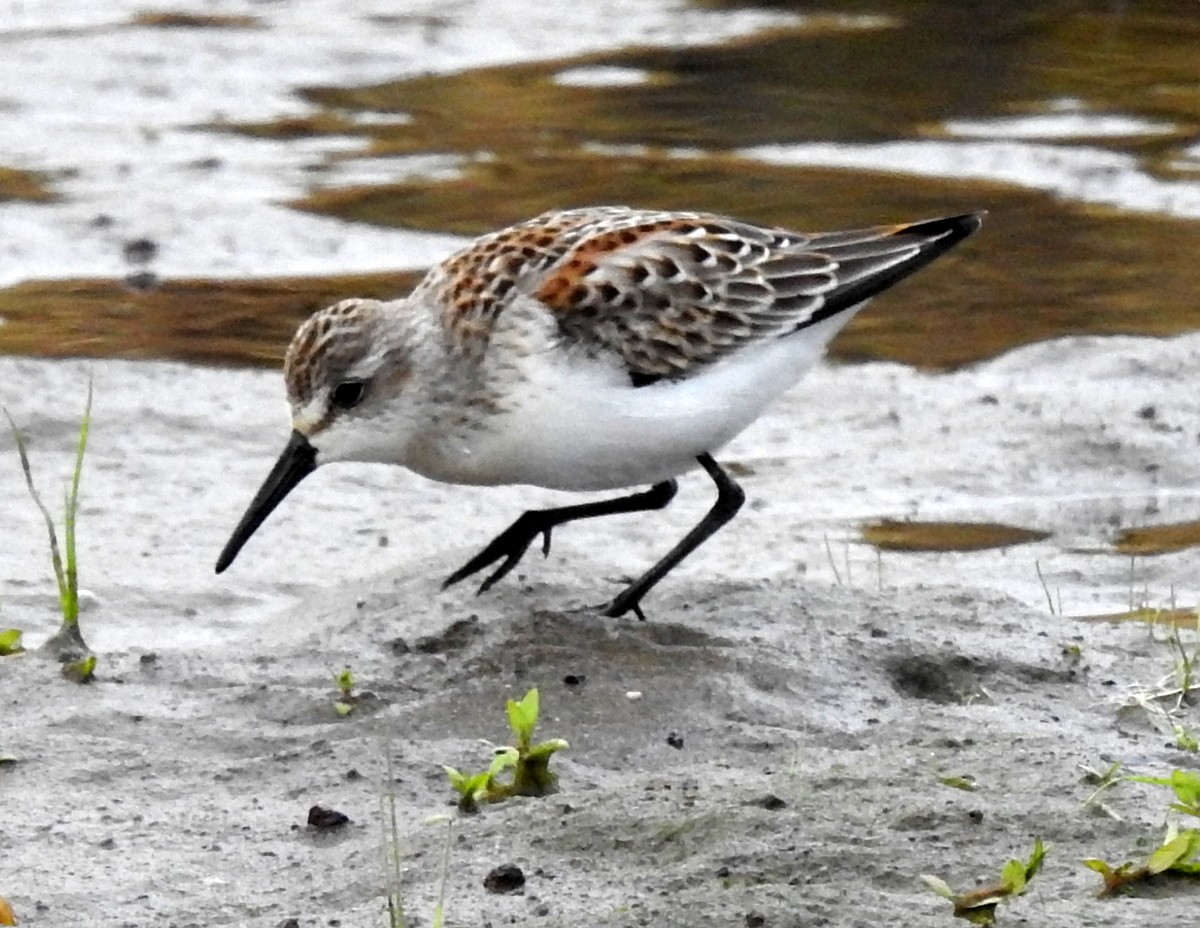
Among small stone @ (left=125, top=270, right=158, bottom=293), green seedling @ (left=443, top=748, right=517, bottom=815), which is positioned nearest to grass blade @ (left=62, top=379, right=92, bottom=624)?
green seedling @ (left=443, top=748, right=517, bottom=815)

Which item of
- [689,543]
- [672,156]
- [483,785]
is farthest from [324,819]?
[672,156]

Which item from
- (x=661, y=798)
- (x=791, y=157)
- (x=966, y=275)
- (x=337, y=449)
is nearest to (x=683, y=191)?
(x=791, y=157)

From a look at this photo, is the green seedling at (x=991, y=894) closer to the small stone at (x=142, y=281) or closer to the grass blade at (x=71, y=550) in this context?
the grass blade at (x=71, y=550)

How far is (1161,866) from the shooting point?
13.1ft

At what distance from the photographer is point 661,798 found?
179 inches

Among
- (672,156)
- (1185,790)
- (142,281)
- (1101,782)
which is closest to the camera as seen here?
(1185,790)

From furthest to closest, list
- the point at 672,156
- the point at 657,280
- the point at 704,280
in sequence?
the point at 672,156
the point at 704,280
the point at 657,280

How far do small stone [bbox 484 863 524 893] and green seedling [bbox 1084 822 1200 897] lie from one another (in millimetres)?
1039

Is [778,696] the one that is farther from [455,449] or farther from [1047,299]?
[1047,299]

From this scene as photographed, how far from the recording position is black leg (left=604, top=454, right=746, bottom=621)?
6.26 m

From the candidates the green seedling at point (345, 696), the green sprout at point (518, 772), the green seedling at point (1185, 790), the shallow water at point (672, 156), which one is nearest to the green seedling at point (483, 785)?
the green sprout at point (518, 772)

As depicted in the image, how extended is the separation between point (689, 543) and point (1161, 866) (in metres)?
2.75

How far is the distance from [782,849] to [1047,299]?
6310mm

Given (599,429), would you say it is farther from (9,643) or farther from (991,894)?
(991,894)
